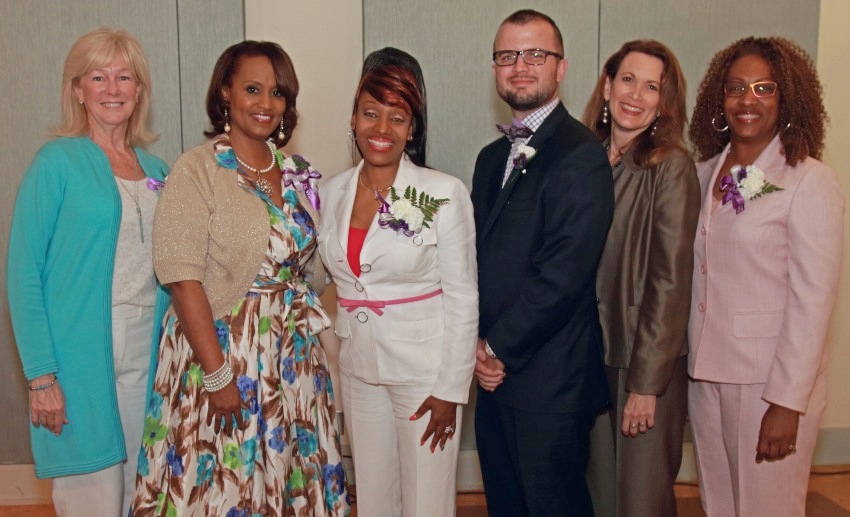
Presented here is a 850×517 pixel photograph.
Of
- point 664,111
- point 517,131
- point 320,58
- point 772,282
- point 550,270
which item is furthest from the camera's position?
point 320,58

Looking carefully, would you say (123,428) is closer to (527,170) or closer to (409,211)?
(409,211)

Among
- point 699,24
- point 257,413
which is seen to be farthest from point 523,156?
point 699,24

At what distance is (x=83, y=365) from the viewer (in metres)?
2.26

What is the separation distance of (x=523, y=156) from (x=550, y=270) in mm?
366

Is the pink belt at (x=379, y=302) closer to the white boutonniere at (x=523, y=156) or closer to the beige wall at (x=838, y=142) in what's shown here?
the white boutonniere at (x=523, y=156)

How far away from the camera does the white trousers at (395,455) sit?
7.29 feet

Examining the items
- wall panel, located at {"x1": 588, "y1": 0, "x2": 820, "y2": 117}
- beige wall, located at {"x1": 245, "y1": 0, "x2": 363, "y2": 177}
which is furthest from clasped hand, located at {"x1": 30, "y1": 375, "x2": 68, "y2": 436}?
wall panel, located at {"x1": 588, "y1": 0, "x2": 820, "y2": 117}

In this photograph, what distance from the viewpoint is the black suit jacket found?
2189mm

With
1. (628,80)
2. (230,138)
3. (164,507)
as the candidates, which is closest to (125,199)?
(230,138)

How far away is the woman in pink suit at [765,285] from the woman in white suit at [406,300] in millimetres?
802

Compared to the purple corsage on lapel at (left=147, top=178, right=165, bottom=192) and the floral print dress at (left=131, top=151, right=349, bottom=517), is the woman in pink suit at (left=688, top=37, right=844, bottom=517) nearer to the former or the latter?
the floral print dress at (left=131, top=151, right=349, bottom=517)

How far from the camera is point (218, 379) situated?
2.07 metres

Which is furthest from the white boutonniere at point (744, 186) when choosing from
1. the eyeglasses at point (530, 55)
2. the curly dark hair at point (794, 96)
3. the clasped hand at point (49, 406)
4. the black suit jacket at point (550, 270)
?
the clasped hand at point (49, 406)

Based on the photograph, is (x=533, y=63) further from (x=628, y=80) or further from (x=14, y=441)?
(x=14, y=441)
